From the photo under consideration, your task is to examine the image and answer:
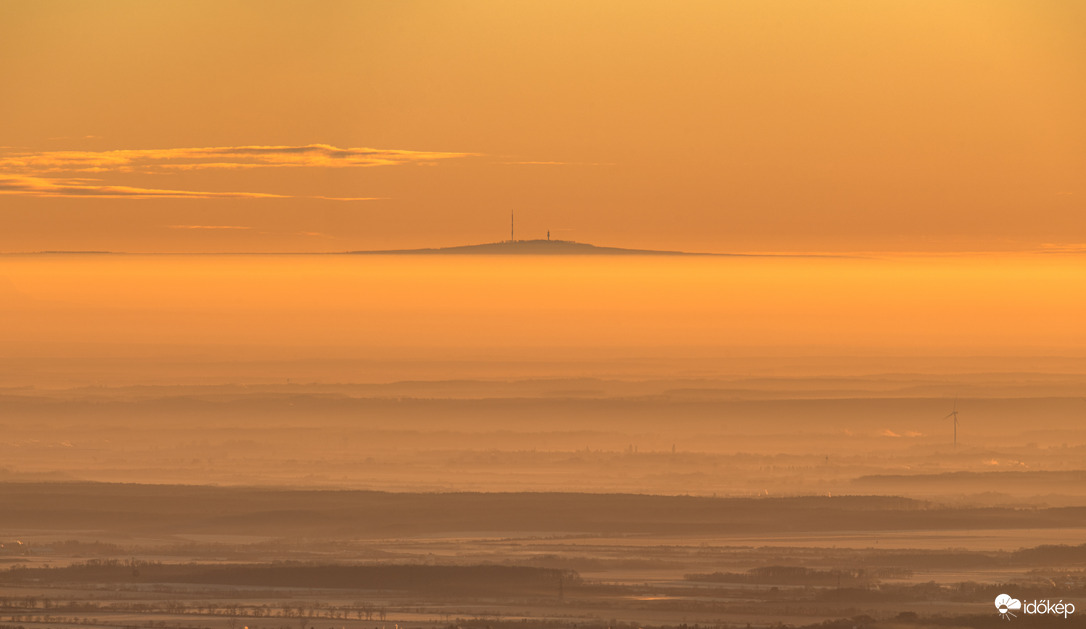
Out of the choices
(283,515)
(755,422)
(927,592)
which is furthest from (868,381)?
(927,592)

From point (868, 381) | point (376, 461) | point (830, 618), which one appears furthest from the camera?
point (868, 381)

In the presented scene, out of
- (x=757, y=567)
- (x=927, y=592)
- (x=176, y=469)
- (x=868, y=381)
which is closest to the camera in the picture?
(x=927, y=592)

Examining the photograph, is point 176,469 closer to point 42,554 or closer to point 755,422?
point 42,554

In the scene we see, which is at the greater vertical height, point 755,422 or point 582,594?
point 755,422

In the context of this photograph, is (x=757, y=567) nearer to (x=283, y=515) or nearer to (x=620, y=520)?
(x=620, y=520)

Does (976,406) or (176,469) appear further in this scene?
(976,406)

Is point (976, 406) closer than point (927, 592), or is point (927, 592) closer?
point (927, 592)

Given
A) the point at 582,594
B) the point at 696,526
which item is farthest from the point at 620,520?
the point at 582,594

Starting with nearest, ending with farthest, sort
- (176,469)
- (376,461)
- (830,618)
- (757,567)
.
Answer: (830,618) < (757,567) < (176,469) < (376,461)

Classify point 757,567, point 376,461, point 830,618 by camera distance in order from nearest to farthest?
point 830,618 < point 757,567 < point 376,461
